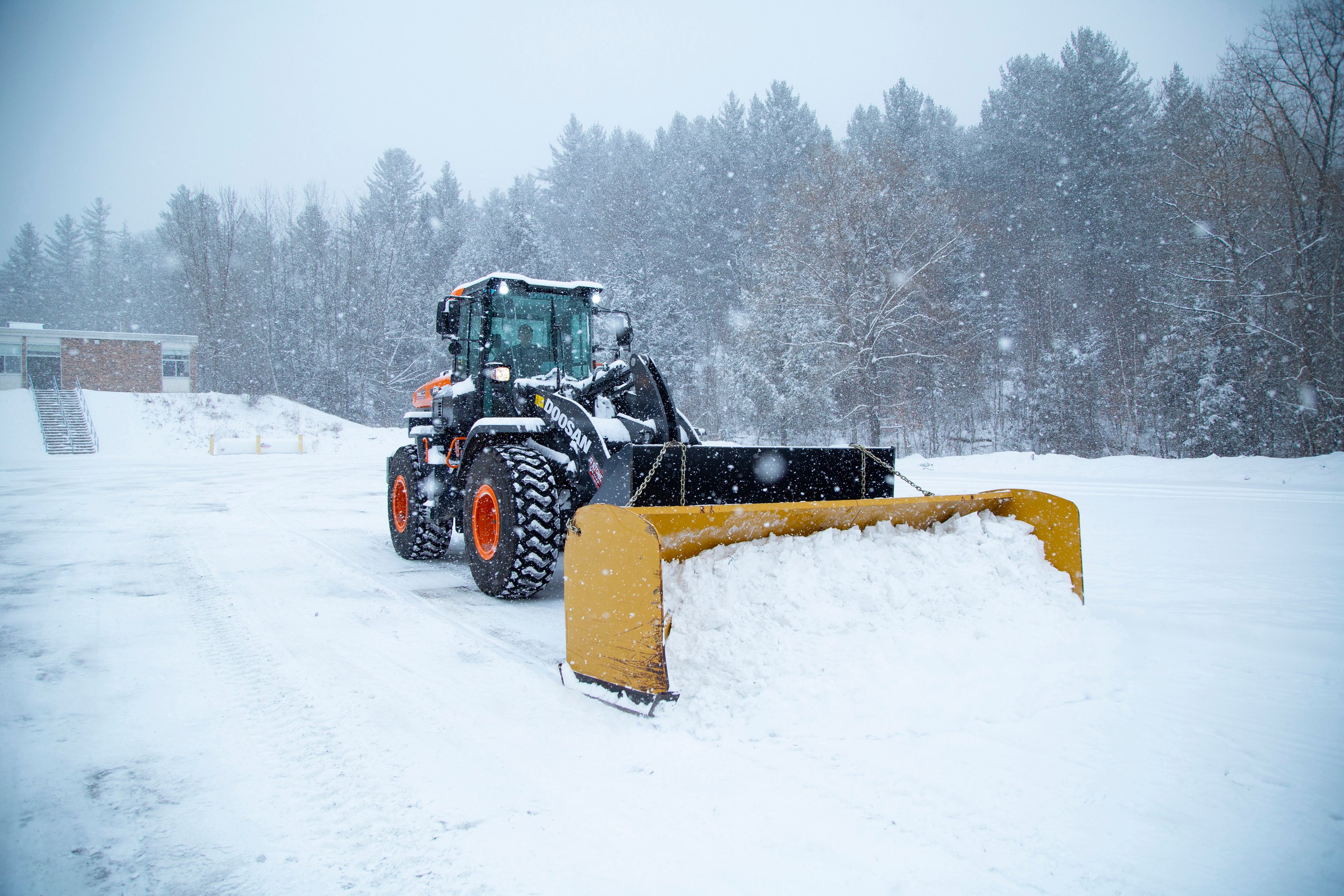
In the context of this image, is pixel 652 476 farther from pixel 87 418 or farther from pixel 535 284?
pixel 87 418

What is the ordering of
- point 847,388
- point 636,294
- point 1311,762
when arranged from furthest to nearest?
point 636,294 → point 847,388 → point 1311,762

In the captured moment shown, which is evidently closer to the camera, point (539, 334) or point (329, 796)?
point (329, 796)

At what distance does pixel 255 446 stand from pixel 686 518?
27.4 meters

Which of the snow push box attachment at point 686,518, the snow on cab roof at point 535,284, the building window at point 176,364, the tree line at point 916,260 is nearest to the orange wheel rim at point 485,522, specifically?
the snow push box attachment at point 686,518

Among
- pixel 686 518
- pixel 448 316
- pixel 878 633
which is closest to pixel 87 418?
pixel 448 316

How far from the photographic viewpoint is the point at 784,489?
4.48m

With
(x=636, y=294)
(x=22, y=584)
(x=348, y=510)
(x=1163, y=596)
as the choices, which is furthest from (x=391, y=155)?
(x=1163, y=596)

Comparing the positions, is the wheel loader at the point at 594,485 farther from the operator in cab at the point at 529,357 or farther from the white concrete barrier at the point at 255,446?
the white concrete barrier at the point at 255,446

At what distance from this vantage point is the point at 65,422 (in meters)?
26.6

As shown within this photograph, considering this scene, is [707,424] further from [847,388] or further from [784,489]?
[784,489]

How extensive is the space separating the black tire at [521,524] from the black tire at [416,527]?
1809mm

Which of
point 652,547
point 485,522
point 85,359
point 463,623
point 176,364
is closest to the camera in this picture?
point 652,547

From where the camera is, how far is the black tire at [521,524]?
4.70 m

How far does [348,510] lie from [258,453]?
17791 millimetres
